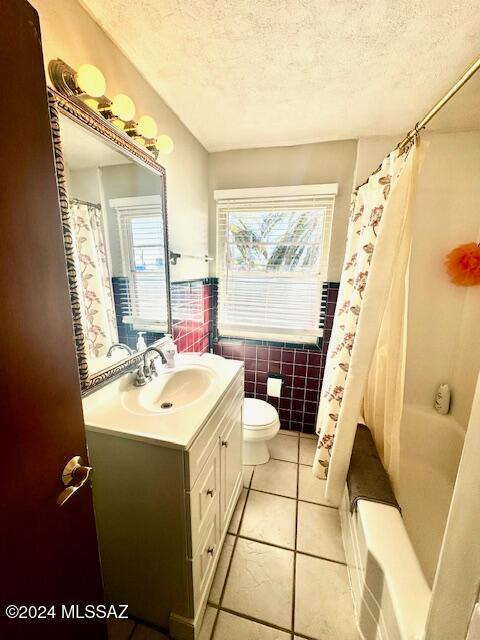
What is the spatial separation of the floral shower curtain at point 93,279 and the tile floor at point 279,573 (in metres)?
1.19

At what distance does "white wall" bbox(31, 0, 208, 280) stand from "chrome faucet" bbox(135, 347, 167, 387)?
531 millimetres

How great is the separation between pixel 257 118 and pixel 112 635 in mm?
2672

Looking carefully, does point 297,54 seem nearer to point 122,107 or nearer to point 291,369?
point 122,107

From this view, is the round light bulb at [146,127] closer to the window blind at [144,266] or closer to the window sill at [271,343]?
the window blind at [144,266]

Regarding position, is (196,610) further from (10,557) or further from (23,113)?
(23,113)

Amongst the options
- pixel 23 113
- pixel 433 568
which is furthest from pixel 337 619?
pixel 23 113

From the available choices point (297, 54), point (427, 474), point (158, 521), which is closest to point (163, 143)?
point (297, 54)

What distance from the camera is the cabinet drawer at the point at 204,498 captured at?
0.90m

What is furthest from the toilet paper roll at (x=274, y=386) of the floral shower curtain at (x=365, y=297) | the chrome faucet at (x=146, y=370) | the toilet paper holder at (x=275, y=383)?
the chrome faucet at (x=146, y=370)

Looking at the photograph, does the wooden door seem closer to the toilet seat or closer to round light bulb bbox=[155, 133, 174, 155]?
round light bulb bbox=[155, 133, 174, 155]

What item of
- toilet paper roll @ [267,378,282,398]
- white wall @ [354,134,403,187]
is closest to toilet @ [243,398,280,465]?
toilet paper roll @ [267,378,282,398]

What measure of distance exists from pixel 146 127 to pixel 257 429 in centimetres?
181

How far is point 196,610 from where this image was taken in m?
0.98

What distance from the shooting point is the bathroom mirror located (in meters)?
0.92
